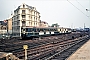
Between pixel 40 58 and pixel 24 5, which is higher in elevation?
pixel 24 5

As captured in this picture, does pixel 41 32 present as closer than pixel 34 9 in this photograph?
Yes

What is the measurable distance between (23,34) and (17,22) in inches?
1281

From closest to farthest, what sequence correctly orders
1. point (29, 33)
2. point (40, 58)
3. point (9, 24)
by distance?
point (40, 58) < point (29, 33) < point (9, 24)

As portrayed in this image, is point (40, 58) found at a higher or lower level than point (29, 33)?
lower

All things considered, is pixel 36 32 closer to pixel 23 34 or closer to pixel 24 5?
pixel 23 34

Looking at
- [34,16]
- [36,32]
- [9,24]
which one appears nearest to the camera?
[36,32]

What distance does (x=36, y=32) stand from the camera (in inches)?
1538

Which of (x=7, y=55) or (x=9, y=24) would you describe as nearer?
(x=7, y=55)

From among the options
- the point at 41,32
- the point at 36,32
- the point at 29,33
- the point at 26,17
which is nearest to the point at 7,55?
the point at 29,33

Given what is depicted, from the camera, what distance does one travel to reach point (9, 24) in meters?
76.8

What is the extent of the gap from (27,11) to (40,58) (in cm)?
5180

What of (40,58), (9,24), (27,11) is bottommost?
(40,58)

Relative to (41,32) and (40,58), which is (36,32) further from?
(40,58)

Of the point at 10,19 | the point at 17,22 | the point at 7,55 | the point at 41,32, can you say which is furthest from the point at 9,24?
the point at 7,55
